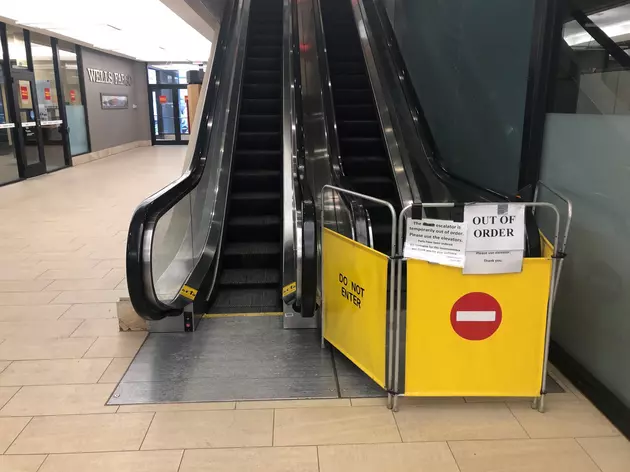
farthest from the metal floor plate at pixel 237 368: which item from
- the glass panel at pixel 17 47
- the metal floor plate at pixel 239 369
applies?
the glass panel at pixel 17 47

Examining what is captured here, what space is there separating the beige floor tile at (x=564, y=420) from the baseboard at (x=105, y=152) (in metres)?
14.4

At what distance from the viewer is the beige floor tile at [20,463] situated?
250 cm

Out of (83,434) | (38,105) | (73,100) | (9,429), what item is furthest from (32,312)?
(73,100)

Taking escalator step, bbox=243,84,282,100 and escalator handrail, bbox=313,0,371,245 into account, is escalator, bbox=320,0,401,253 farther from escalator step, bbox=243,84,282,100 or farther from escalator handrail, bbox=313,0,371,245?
escalator step, bbox=243,84,282,100

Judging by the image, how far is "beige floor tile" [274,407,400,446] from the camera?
2.70 meters

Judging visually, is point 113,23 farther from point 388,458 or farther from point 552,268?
point 388,458

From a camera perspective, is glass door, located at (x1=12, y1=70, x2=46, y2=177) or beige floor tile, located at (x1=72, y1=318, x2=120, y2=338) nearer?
beige floor tile, located at (x1=72, y1=318, x2=120, y2=338)

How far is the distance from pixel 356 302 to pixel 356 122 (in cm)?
411

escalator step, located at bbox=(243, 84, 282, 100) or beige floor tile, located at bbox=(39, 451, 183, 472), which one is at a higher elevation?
escalator step, located at bbox=(243, 84, 282, 100)

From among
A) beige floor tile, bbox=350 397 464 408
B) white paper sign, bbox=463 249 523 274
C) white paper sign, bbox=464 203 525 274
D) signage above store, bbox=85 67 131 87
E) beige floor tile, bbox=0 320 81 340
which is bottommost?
beige floor tile, bbox=350 397 464 408

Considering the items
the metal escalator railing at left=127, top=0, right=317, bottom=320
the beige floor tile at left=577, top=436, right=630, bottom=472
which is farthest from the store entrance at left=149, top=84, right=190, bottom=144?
the beige floor tile at left=577, top=436, right=630, bottom=472

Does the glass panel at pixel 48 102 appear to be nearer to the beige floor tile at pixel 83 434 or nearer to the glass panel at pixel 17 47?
the glass panel at pixel 17 47

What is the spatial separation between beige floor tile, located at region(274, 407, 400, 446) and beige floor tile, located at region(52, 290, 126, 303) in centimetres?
235

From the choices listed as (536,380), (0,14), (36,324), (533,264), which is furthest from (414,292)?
(0,14)
